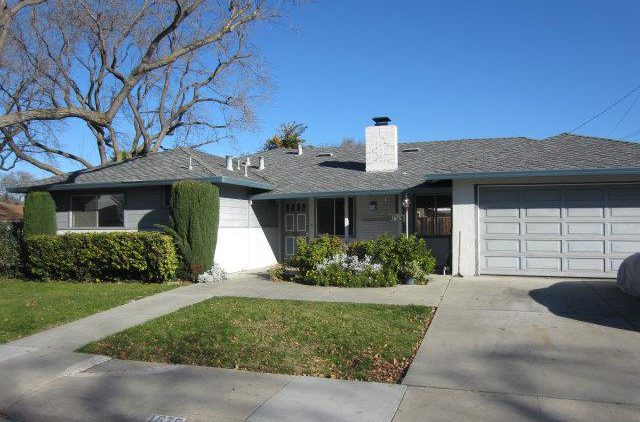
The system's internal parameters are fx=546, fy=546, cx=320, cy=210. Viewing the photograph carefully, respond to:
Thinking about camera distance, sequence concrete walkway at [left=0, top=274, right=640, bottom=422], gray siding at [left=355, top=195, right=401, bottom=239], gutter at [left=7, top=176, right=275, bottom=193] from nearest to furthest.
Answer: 1. concrete walkway at [left=0, top=274, right=640, bottom=422]
2. gutter at [left=7, top=176, right=275, bottom=193]
3. gray siding at [left=355, top=195, right=401, bottom=239]

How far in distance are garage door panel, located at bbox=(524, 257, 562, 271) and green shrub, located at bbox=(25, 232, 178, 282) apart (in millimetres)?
8884

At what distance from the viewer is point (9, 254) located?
15.7 metres

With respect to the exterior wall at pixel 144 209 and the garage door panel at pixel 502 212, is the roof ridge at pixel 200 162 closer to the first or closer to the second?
the exterior wall at pixel 144 209

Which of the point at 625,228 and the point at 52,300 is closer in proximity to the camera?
the point at 52,300

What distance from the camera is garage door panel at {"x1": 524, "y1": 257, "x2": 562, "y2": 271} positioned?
13.3 meters

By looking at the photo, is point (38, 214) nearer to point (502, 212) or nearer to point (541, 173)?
point (502, 212)

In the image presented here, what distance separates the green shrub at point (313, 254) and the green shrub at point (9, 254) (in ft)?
26.6

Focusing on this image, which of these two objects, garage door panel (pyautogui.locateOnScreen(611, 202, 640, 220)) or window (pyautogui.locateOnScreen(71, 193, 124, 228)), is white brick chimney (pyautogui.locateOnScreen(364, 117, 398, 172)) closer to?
garage door panel (pyautogui.locateOnScreen(611, 202, 640, 220))

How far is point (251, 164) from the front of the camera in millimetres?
20969

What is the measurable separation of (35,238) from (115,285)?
10.7 feet

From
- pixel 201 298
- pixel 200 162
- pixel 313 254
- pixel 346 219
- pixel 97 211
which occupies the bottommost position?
pixel 201 298

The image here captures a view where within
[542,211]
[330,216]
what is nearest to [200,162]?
[330,216]

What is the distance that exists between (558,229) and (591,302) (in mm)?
3390

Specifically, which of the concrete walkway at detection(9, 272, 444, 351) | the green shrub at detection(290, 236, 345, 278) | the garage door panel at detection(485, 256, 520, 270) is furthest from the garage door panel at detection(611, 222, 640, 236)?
the green shrub at detection(290, 236, 345, 278)
